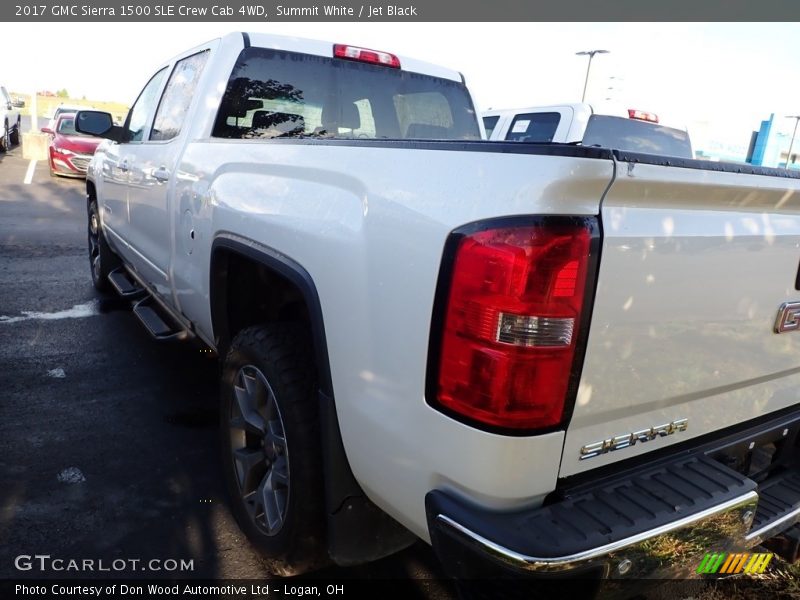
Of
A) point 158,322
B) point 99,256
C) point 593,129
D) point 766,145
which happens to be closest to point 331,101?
point 158,322

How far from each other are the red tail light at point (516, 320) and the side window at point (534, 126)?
660 centimetres

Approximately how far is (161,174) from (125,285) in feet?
5.37

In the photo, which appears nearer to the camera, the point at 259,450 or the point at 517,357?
the point at 517,357

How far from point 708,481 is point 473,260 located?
0.92 metres

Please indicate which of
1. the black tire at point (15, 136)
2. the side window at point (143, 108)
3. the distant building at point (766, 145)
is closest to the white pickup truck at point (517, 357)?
the side window at point (143, 108)

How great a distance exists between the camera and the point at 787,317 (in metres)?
1.88

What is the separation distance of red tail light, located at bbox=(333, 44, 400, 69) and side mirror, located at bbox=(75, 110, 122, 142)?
6.77 ft

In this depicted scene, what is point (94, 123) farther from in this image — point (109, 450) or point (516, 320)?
point (516, 320)

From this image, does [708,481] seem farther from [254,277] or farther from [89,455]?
[89,455]

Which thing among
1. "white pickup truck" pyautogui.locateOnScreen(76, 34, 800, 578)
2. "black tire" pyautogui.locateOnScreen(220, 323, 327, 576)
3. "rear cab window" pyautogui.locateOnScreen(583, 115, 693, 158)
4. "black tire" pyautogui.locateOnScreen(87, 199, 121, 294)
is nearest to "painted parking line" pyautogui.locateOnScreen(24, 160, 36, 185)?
"black tire" pyautogui.locateOnScreen(87, 199, 121, 294)

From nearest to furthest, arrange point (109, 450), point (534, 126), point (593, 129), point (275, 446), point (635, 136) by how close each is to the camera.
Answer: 1. point (275, 446)
2. point (109, 450)
3. point (593, 129)
4. point (635, 136)
5. point (534, 126)

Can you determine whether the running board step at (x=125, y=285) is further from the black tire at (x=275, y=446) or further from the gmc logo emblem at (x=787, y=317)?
the gmc logo emblem at (x=787, y=317)

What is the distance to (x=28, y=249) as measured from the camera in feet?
24.7

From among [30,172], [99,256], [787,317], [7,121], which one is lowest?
[30,172]
